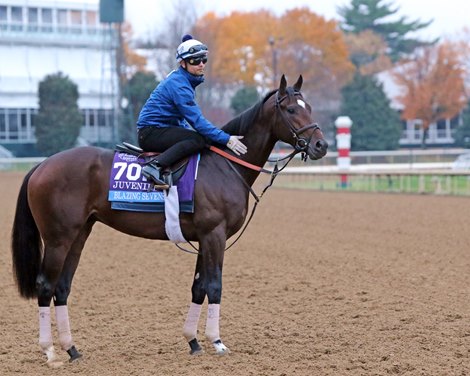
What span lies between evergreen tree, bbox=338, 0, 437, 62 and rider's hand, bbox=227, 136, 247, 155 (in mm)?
61678

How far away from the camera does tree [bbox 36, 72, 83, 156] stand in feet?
148

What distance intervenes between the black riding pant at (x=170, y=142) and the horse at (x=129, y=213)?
0.18 meters

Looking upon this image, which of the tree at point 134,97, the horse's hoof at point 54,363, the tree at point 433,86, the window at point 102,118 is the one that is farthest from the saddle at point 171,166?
the window at point 102,118

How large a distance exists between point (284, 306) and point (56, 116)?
38.7 meters

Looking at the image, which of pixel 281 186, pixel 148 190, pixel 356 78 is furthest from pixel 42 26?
pixel 148 190

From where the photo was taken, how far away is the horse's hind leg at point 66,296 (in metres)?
6.26

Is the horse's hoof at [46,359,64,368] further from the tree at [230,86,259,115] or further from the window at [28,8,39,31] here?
the window at [28,8,39,31]

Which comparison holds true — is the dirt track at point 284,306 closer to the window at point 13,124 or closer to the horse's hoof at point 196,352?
the horse's hoof at point 196,352

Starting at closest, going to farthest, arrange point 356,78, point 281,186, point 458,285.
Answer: point 458,285, point 281,186, point 356,78

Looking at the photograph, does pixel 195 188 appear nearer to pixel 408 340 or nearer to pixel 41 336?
pixel 41 336

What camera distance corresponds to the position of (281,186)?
28500 millimetres

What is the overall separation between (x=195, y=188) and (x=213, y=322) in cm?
100

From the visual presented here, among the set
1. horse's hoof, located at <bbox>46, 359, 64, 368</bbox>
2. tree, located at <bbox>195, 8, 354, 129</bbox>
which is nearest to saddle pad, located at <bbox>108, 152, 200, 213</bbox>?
horse's hoof, located at <bbox>46, 359, 64, 368</bbox>

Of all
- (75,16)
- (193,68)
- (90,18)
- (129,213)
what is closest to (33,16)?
(75,16)
